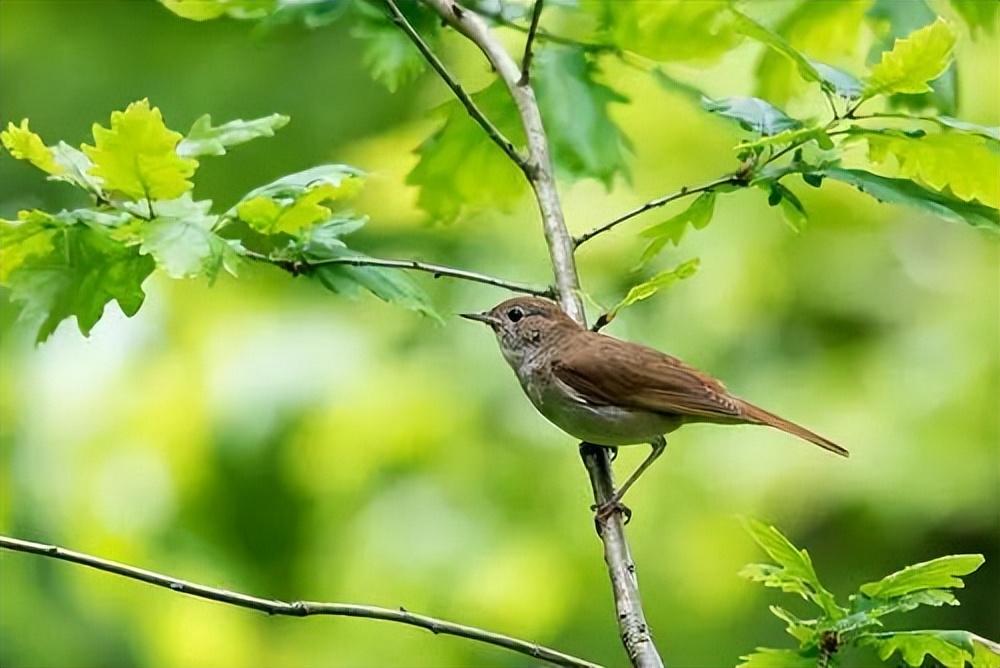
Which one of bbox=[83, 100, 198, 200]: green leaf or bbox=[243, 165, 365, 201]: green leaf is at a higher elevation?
bbox=[243, 165, 365, 201]: green leaf

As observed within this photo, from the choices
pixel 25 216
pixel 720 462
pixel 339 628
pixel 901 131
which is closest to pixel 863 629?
pixel 901 131

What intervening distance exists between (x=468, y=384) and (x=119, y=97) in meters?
1.21

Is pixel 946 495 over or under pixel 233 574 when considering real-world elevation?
over

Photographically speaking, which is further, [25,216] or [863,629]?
[25,216]

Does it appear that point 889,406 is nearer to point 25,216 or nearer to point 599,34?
point 599,34

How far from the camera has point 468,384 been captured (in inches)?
139

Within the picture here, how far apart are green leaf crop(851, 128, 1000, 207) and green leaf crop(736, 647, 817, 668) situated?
1.94 ft

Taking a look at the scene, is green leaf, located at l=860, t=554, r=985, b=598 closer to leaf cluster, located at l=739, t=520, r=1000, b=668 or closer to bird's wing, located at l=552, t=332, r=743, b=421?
leaf cluster, located at l=739, t=520, r=1000, b=668

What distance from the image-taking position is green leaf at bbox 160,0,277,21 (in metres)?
1.99

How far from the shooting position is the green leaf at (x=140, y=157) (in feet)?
4.86

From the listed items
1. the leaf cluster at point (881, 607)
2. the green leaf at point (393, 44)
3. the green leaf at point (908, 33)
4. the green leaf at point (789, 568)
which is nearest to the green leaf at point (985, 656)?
the leaf cluster at point (881, 607)

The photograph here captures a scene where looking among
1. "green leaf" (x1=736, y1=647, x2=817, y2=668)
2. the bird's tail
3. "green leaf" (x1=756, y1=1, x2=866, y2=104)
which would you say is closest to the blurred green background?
"green leaf" (x1=756, y1=1, x2=866, y2=104)

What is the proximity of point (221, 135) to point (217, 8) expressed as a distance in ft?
1.37

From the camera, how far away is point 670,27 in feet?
6.47
